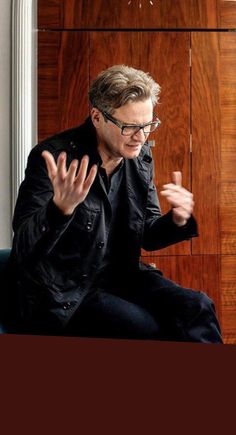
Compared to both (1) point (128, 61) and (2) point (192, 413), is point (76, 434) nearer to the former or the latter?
(2) point (192, 413)

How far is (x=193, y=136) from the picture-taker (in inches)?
121

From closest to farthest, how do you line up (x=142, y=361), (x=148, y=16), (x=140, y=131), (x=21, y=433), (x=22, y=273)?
(x=21, y=433), (x=142, y=361), (x=22, y=273), (x=140, y=131), (x=148, y=16)

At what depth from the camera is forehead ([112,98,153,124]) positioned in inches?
72.6

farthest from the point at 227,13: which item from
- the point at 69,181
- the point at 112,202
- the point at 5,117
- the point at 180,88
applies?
the point at 69,181

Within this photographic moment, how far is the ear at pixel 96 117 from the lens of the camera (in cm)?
188

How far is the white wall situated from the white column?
4 cm

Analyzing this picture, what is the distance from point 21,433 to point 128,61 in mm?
2737

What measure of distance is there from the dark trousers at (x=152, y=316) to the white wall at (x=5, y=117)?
4.36 ft

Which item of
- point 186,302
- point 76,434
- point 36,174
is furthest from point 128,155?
point 76,434

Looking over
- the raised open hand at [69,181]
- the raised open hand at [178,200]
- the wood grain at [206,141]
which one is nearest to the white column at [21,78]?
the wood grain at [206,141]

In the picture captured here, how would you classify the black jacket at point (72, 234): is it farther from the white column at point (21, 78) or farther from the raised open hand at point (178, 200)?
the white column at point (21, 78)

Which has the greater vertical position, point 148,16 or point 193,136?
point 148,16

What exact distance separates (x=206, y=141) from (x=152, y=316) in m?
1.45

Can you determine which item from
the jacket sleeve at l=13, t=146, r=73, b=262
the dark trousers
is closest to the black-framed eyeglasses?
the jacket sleeve at l=13, t=146, r=73, b=262
